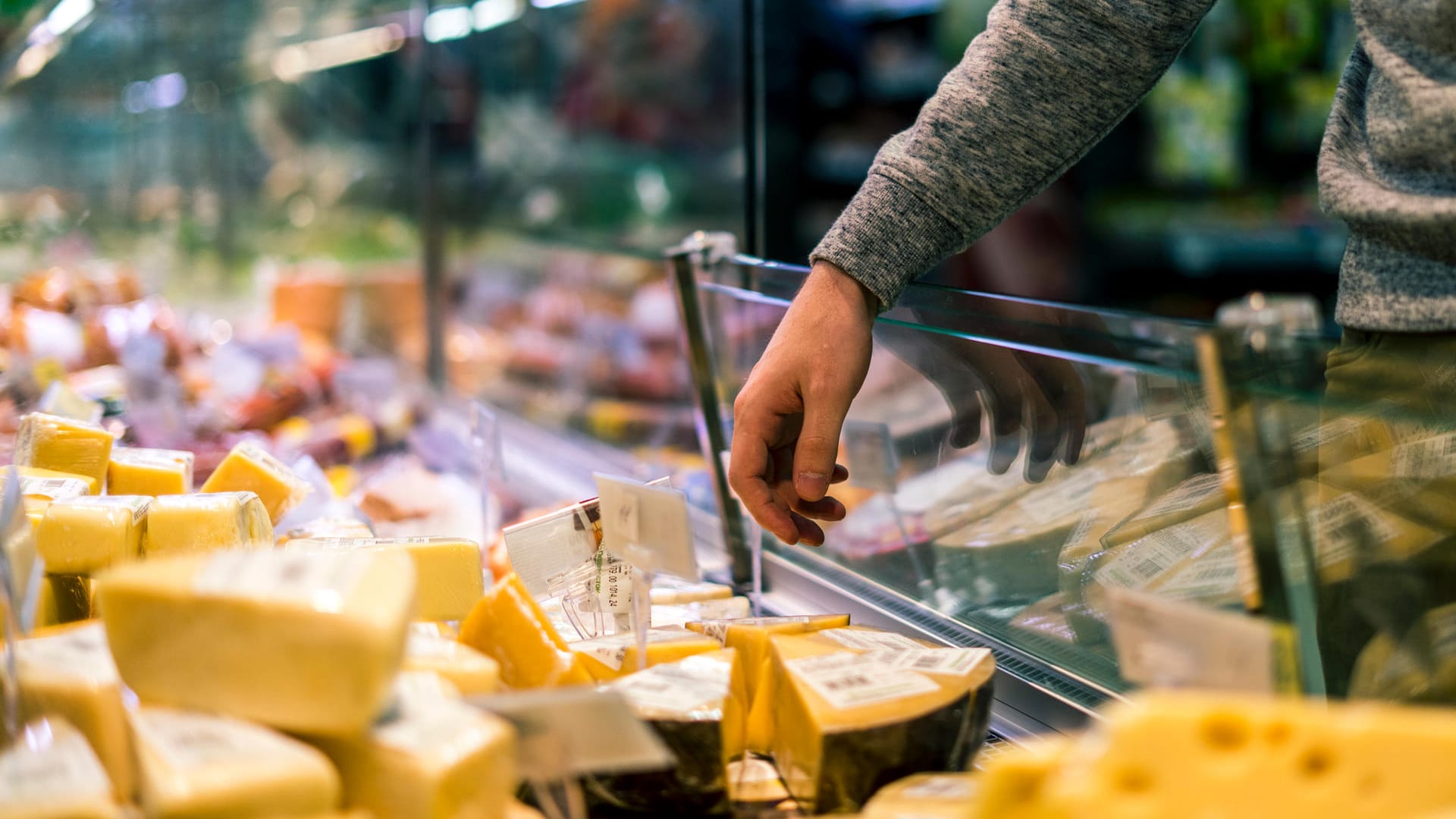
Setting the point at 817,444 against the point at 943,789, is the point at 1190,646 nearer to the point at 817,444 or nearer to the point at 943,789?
the point at 943,789

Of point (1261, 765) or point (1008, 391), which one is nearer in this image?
point (1261, 765)

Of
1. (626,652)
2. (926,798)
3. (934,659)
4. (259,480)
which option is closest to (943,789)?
(926,798)

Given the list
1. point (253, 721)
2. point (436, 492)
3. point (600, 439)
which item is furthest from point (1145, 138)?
point (253, 721)

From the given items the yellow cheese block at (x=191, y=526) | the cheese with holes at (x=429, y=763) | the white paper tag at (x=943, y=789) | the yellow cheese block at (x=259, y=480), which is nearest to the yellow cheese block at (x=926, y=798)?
the white paper tag at (x=943, y=789)

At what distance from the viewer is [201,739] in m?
0.67

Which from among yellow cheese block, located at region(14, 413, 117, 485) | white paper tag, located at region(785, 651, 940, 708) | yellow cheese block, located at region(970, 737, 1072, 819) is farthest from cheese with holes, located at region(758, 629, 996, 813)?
yellow cheese block, located at region(14, 413, 117, 485)

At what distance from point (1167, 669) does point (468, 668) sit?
1.52 feet

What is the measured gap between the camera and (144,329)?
2324mm

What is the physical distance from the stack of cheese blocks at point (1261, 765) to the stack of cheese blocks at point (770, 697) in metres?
0.24

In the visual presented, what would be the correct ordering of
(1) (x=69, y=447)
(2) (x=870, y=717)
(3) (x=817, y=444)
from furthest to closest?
(1) (x=69, y=447)
(3) (x=817, y=444)
(2) (x=870, y=717)

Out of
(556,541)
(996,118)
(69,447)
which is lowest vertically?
(556,541)

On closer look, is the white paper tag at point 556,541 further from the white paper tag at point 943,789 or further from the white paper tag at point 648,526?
the white paper tag at point 943,789

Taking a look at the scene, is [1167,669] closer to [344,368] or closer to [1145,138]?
[344,368]

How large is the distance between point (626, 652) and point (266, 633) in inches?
14.4
